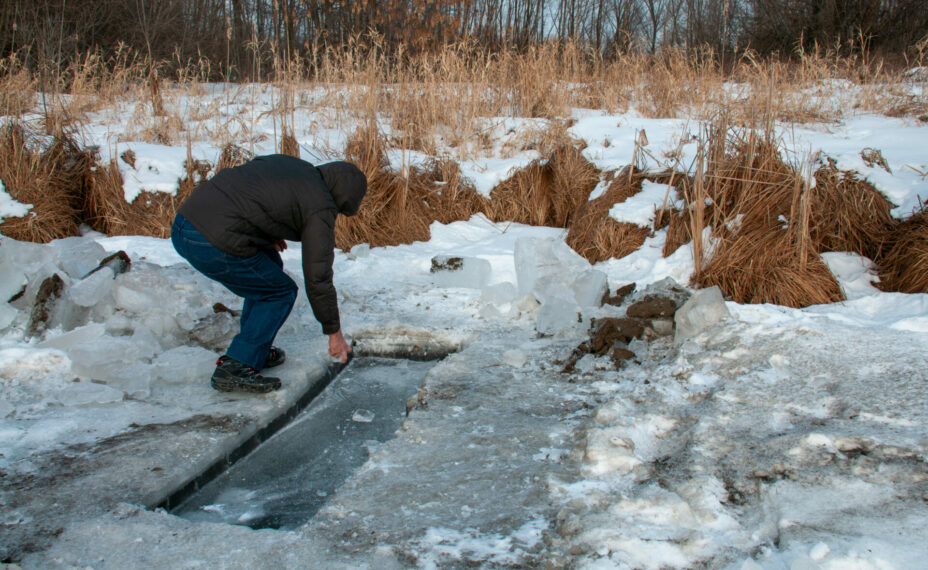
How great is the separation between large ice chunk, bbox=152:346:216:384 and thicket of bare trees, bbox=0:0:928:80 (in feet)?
28.1

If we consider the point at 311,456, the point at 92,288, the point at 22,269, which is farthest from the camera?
the point at 22,269

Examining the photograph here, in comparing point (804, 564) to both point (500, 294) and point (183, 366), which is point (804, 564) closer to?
point (183, 366)

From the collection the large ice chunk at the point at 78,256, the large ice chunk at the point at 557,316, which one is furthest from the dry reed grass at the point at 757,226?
the large ice chunk at the point at 78,256

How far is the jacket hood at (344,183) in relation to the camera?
2.97m

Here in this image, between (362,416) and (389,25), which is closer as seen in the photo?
(362,416)

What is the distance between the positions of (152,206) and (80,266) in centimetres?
258

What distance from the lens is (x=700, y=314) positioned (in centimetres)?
360

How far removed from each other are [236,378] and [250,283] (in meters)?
0.46

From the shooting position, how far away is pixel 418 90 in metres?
8.13

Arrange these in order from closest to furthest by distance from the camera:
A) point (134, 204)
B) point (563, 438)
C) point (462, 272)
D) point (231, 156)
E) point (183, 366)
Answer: point (563, 438) → point (183, 366) → point (462, 272) → point (134, 204) → point (231, 156)

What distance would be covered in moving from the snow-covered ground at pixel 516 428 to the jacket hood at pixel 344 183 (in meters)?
0.99

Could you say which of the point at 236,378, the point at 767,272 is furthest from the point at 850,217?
the point at 236,378

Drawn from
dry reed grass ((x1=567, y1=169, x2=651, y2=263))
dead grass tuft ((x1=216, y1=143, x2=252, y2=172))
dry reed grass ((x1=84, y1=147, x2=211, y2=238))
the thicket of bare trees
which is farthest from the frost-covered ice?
the thicket of bare trees

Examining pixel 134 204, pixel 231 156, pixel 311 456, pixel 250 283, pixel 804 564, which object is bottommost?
pixel 311 456
